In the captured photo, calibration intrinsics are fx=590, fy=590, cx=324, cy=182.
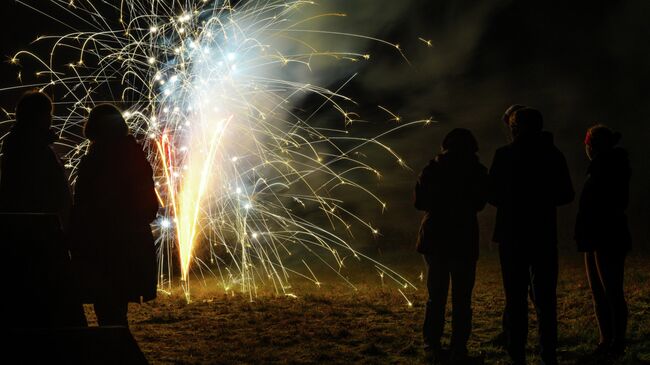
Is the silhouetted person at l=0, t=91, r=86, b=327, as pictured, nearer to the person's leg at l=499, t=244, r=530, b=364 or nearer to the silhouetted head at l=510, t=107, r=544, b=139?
the person's leg at l=499, t=244, r=530, b=364

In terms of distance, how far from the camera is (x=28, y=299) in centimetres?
221

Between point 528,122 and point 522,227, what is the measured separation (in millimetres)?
805

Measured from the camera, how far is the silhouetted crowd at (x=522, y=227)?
14.6 feet

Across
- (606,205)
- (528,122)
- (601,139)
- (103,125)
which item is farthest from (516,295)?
(103,125)

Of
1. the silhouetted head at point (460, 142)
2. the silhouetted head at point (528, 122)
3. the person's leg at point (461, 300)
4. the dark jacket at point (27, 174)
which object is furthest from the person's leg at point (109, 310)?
the silhouetted head at point (528, 122)

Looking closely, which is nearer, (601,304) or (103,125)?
(103,125)

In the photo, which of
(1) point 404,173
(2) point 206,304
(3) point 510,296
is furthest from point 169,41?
(1) point 404,173

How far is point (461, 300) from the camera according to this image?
4.87 m

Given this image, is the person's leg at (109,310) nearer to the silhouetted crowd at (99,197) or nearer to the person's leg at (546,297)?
the silhouetted crowd at (99,197)

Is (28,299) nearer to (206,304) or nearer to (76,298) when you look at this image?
(76,298)

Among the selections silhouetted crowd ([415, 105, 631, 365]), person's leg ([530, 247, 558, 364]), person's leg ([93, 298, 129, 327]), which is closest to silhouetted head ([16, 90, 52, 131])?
person's leg ([93, 298, 129, 327])

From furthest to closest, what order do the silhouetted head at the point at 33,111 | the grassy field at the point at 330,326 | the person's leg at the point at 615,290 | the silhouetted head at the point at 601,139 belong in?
the grassy field at the point at 330,326
the silhouetted head at the point at 601,139
the person's leg at the point at 615,290
the silhouetted head at the point at 33,111

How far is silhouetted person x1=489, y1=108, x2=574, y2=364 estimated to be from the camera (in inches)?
175

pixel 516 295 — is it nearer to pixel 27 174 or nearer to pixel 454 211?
pixel 454 211
